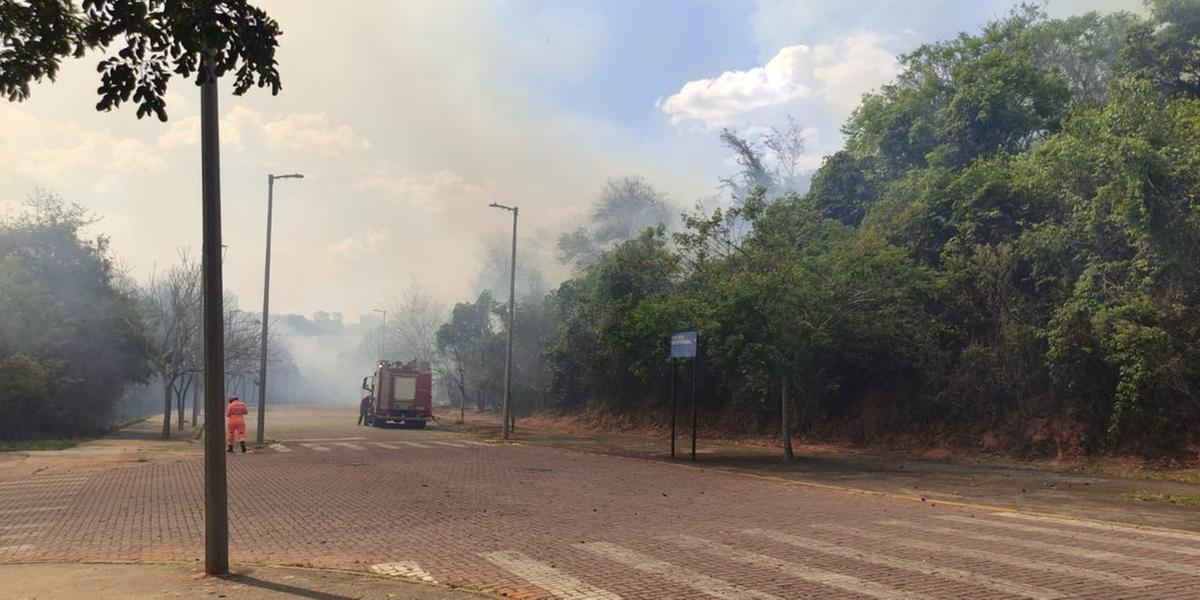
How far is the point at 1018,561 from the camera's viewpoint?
7.02 meters

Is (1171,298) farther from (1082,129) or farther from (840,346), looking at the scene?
(840,346)

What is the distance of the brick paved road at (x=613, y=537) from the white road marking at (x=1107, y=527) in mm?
53

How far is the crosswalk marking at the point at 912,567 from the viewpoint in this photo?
19.3 feet

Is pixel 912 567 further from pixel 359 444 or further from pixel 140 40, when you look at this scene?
pixel 359 444

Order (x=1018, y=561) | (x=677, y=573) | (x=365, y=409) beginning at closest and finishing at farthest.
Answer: (x=677, y=573)
(x=1018, y=561)
(x=365, y=409)

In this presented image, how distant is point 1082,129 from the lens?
1927 cm

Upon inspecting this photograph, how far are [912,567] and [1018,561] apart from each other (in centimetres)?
112

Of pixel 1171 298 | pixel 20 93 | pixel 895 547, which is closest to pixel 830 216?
pixel 1171 298

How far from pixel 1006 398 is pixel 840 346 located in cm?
472

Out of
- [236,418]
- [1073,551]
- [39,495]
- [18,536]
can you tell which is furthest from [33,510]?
[1073,551]

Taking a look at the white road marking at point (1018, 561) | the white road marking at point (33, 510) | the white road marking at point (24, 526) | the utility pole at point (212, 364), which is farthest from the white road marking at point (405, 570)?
the white road marking at point (33, 510)

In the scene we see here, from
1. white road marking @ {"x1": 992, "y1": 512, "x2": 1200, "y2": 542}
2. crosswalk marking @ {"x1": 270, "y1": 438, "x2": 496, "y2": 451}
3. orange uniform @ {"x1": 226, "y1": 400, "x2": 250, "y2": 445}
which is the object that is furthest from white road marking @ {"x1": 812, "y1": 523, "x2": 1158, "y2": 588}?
orange uniform @ {"x1": 226, "y1": 400, "x2": 250, "y2": 445}

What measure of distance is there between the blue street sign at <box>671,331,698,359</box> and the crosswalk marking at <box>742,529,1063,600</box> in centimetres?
919

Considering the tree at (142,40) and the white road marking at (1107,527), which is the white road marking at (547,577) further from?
the white road marking at (1107,527)
